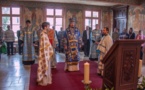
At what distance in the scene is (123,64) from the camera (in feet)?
6.71

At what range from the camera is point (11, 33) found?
882 cm

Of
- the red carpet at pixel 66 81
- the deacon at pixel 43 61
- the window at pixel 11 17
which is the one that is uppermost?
the window at pixel 11 17

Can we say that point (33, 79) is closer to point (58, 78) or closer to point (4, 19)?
point (58, 78)

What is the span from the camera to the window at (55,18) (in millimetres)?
10906

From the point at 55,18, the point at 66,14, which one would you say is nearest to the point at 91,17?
the point at 66,14

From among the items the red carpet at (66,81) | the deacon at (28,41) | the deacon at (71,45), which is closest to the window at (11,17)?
the deacon at (28,41)

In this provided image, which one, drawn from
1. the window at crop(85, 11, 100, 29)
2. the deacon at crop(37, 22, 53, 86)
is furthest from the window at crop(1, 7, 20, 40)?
the deacon at crop(37, 22, 53, 86)

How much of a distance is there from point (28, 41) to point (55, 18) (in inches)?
184

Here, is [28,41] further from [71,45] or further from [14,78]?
[14,78]

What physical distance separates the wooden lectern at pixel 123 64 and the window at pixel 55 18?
905 cm

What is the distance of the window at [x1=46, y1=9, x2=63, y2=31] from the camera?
10.9m

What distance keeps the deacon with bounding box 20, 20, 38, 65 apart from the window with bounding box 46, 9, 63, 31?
14.2 feet

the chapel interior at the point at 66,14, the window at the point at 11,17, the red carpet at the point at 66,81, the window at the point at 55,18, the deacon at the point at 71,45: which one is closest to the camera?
the red carpet at the point at 66,81

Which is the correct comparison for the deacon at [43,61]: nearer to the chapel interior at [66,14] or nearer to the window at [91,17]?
the chapel interior at [66,14]
